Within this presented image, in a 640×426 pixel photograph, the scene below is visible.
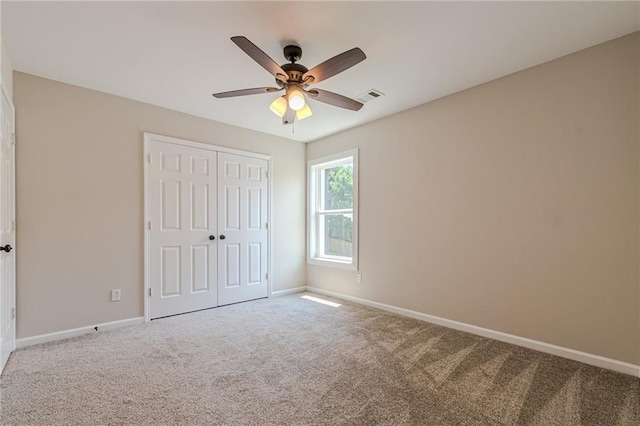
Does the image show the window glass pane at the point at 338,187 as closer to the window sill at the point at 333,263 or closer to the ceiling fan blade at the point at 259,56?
the window sill at the point at 333,263

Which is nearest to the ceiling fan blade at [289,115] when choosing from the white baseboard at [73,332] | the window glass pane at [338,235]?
the window glass pane at [338,235]

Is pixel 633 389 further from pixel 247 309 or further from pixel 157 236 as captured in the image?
pixel 157 236

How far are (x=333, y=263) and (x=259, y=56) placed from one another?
3214 millimetres

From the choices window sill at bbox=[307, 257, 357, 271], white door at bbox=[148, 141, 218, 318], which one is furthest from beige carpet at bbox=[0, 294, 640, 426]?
window sill at bbox=[307, 257, 357, 271]

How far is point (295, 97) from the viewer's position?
2293 mm

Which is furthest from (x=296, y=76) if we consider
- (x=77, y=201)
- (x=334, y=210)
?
(x=334, y=210)

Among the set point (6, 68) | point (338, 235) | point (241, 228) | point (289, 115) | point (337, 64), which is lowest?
point (338, 235)

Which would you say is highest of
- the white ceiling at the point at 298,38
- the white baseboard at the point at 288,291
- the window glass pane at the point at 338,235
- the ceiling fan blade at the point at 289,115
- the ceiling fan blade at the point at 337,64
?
the white ceiling at the point at 298,38

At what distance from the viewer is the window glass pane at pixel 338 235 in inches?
178

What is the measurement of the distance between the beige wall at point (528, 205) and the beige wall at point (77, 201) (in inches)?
116

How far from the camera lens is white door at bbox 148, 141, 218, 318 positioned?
11.6ft

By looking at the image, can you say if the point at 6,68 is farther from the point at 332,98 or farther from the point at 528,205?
the point at 528,205

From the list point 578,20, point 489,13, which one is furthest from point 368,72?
point 578,20

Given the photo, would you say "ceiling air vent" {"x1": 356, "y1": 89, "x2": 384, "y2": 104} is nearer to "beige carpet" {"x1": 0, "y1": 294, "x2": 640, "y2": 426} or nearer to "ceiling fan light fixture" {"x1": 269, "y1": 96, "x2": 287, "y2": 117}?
"ceiling fan light fixture" {"x1": 269, "y1": 96, "x2": 287, "y2": 117}
